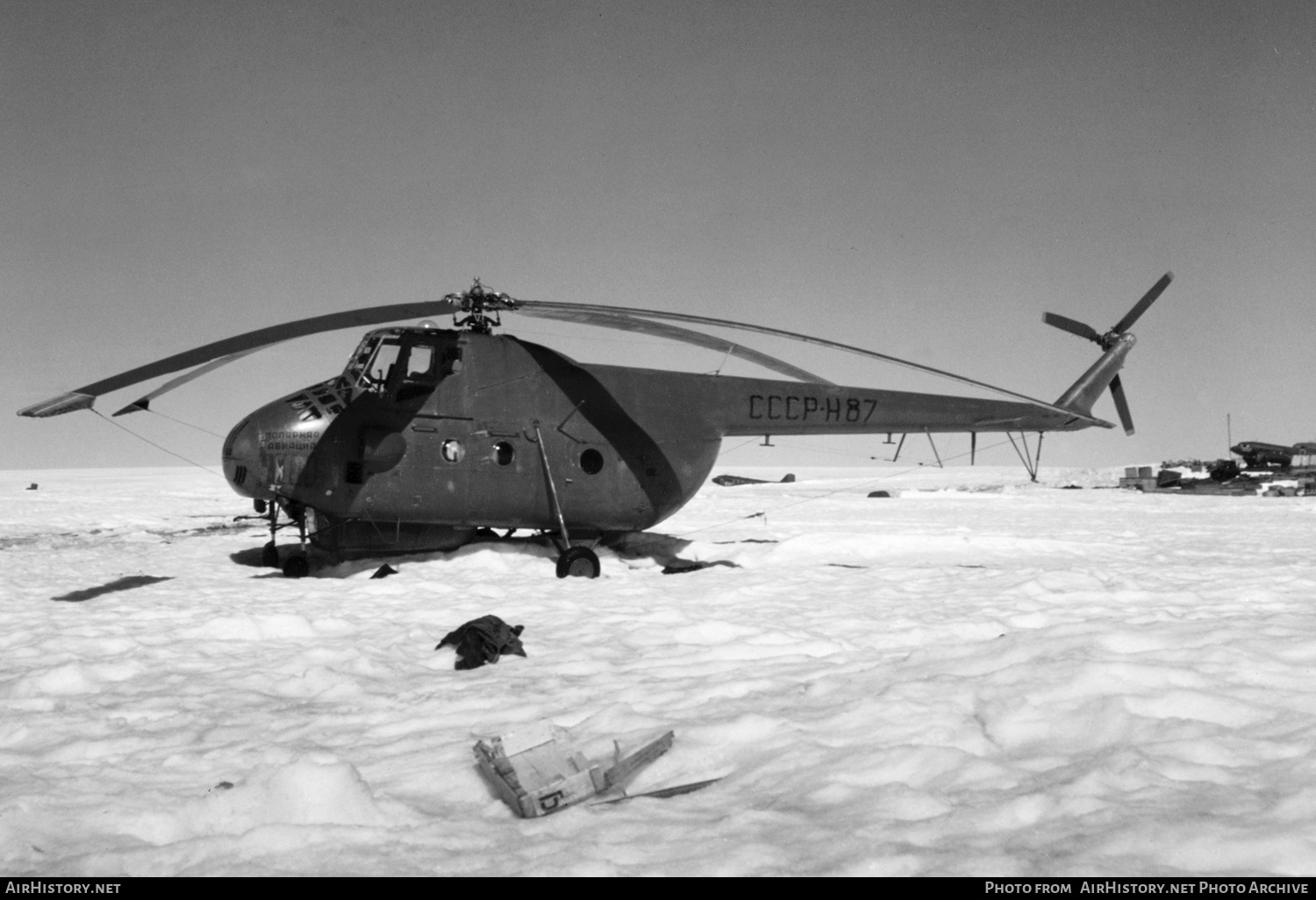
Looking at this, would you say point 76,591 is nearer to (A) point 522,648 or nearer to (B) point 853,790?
(A) point 522,648

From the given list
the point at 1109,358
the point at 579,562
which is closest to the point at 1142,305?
the point at 1109,358

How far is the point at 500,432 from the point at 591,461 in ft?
4.18

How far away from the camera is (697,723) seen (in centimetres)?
342

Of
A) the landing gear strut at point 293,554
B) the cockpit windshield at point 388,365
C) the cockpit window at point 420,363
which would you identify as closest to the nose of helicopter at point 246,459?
the landing gear strut at point 293,554

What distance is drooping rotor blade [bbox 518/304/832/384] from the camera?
8.84 meters

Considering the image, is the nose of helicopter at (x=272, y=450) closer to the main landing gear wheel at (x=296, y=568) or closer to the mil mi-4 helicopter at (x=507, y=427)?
the mil mi-4 helicopter at (x=507, y=427)

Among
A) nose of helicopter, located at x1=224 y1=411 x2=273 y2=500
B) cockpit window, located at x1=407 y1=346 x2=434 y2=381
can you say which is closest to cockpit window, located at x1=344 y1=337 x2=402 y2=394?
cockpit window, located at x1=407 y1=346 x2=434 y2=381

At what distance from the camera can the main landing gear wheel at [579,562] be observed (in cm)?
899

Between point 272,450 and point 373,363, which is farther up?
point 373,363

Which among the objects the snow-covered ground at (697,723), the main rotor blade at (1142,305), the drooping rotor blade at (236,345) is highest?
the main rotor blade at (1142,305)

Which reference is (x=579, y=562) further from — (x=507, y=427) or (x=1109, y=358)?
(x=1109, y=358)

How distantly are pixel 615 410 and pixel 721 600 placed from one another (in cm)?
422

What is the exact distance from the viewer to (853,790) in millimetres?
2607

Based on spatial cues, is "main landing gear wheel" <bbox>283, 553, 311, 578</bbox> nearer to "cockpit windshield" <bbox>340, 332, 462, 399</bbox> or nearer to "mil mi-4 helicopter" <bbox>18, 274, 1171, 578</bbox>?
"mil mi-4 helicopter" <bbox>18, 274, 1171, 578</bbox>
